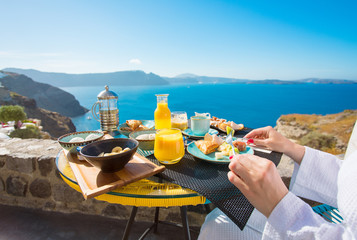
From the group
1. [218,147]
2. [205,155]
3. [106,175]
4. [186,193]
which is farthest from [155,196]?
[218,147]

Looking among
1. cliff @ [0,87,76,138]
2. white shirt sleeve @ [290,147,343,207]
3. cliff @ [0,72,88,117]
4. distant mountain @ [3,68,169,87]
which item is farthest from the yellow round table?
distant mountain @ [3,68,169,87]

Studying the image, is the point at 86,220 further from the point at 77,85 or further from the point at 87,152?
the point at 77,85

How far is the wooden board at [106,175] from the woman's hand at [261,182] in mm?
417

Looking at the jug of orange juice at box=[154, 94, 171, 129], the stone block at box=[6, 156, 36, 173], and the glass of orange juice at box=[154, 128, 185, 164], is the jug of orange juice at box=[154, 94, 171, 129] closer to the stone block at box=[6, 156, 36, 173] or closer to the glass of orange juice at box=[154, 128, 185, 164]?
the glass of orange juice at box=[154, 128, 185, 164]

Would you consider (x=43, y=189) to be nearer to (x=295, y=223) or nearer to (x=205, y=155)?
(x=205, y=155)

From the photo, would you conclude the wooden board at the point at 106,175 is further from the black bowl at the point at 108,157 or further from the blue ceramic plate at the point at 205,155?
the blue ceramic plate at the point at 205,155

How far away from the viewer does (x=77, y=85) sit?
9281cm

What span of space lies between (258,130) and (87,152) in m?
1.02

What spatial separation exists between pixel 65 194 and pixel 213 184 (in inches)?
76.3

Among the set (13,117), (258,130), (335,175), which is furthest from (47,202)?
(13,117)

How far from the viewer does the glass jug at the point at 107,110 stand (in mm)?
1610

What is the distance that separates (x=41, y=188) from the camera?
81.7 inches

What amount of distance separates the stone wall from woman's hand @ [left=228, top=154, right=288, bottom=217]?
1.48 meters

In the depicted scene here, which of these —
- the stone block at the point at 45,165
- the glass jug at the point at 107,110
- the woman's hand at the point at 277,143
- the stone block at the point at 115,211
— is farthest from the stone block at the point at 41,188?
the woman's hand at the point at 277,143
